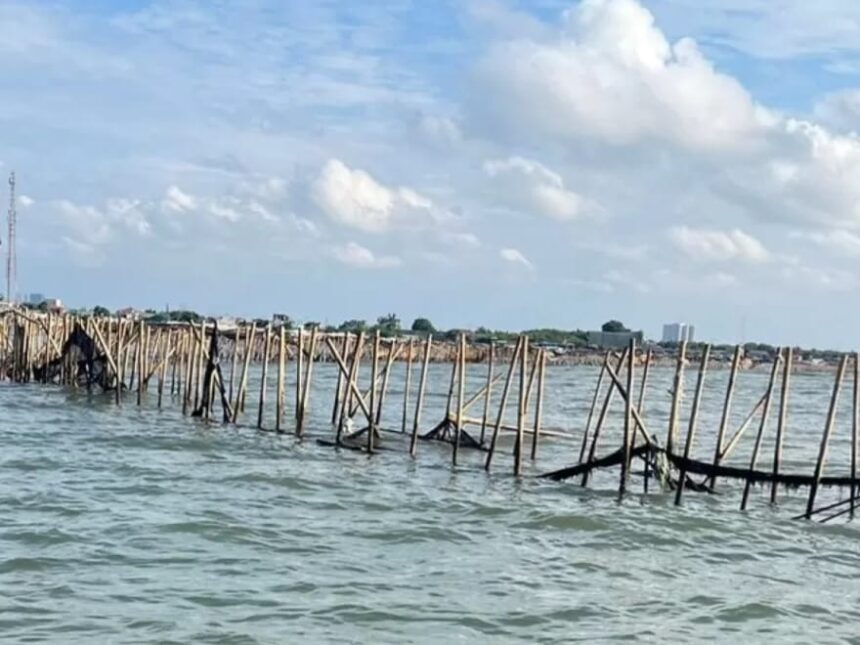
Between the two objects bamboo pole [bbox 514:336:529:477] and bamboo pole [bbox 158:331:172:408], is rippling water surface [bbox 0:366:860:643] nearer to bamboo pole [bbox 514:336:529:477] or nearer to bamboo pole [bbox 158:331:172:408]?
bamboo pole [bbox 514:336:529:477]

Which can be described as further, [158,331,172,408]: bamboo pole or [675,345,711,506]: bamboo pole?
[158,331,172,408]: bamboo pole

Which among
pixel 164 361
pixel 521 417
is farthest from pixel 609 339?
pixel 521 417

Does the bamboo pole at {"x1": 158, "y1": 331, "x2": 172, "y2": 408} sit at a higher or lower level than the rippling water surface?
higher

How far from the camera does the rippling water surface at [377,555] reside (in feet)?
40.1

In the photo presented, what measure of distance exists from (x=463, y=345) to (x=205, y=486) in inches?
243

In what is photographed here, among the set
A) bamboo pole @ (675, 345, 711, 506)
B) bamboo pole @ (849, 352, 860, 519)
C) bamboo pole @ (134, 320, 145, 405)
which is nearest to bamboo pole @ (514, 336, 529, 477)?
bamboo pole @ (675, 345, 711, 506)

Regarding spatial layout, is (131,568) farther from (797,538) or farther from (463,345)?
(463,345)

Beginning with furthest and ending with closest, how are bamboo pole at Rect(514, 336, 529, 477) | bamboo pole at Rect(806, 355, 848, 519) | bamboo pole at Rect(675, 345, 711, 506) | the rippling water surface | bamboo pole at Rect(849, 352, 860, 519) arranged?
bamboo pole at Rect(514, 336, 529, 477) → bamboo pole at Rect(675, 345, 711, 506) → bamboo pole at Rect(849, 352, 860, 519) → bamboo pole at Rect(806, 355, 848, 519) → the rippling water surface

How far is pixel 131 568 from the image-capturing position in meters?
13.7

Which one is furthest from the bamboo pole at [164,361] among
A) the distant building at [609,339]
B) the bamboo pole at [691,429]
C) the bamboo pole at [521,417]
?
the distant building at [609,339]

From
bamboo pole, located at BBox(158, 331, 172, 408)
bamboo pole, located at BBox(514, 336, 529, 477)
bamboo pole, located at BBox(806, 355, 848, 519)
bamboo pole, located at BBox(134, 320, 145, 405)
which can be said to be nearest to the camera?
bamboo pole, located at BBox(806, 355, 848, 519)

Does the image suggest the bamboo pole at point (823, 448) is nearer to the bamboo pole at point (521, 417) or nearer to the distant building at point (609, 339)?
the bamboo pole at point (521, 417)

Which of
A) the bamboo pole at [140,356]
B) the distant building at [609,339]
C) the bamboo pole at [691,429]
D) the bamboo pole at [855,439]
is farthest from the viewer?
the distant building at [609,339]

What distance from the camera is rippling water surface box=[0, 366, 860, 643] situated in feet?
40.1
